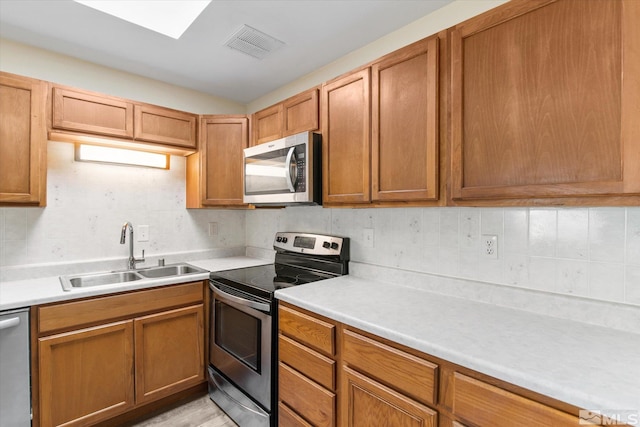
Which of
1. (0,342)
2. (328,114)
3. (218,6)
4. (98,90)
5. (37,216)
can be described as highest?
(218,6)

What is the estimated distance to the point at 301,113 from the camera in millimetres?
2025

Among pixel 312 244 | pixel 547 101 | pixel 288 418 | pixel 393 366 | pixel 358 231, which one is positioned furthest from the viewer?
pixel 312 244

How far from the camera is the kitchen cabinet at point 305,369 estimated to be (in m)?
1.41

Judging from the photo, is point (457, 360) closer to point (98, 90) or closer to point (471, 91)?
point (471, 91)

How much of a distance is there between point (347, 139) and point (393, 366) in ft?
3.84

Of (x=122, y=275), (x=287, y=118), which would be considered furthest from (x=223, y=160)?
(x=122, y=275)

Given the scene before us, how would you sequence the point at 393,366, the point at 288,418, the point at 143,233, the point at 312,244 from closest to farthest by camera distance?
the point at 393,366, the point at 288,418, the point at 312,244, the point at 143,233

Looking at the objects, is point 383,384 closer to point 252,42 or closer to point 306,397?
point 306,397

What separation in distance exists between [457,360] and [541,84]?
980mm

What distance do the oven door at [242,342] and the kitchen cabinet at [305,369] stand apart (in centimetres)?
10

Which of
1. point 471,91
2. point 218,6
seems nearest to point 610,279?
point 471,91

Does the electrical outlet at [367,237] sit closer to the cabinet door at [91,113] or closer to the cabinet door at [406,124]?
the cabinet door at [406,124]

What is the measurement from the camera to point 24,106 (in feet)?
5.88

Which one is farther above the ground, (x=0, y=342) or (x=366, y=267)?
(x=366, y=267)
